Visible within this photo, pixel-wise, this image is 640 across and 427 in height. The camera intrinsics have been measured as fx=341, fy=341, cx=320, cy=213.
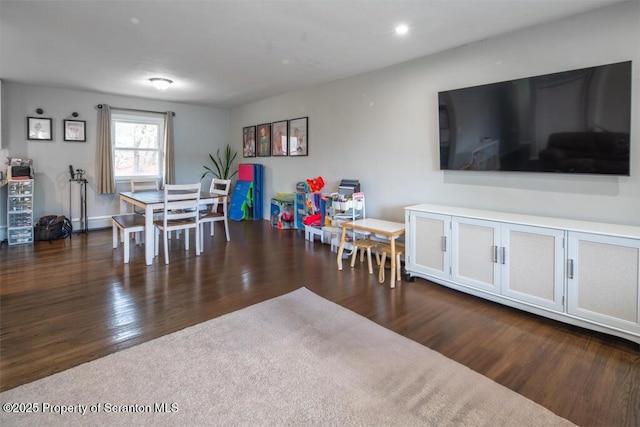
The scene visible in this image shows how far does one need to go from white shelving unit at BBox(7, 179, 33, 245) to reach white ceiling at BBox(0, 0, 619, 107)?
1568 millimetres

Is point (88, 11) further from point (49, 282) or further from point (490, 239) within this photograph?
point (490, 239)

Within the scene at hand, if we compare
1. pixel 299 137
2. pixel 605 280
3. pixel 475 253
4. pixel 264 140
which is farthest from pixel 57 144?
pixel 605 280

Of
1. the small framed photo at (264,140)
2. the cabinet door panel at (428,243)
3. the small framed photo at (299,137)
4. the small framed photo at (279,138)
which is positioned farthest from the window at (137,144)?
the cabinet door panel at (428,243)

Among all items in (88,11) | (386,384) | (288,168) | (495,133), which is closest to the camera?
(386,384)

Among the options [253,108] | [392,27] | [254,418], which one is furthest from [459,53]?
[253,108]

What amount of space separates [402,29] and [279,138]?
142 inches

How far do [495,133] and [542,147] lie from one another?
43cm

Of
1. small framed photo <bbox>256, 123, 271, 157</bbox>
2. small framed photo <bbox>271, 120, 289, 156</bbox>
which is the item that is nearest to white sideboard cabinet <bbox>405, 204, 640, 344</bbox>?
small framed photo <bbox>271, 120, 289, 156</bbox>

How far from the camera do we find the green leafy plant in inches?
307

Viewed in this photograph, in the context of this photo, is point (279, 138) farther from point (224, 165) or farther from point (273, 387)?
point (273, 387)

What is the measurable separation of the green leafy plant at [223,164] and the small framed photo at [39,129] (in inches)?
113

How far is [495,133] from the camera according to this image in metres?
3.27

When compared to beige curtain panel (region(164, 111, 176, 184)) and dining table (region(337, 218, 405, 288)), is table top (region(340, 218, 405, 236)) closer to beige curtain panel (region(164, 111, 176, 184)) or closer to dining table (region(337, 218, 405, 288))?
dining table (region(337, 218, 405, 288))

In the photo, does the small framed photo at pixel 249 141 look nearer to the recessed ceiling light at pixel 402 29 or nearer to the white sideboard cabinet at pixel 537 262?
the recessed ceiling light at pixel 402 29
